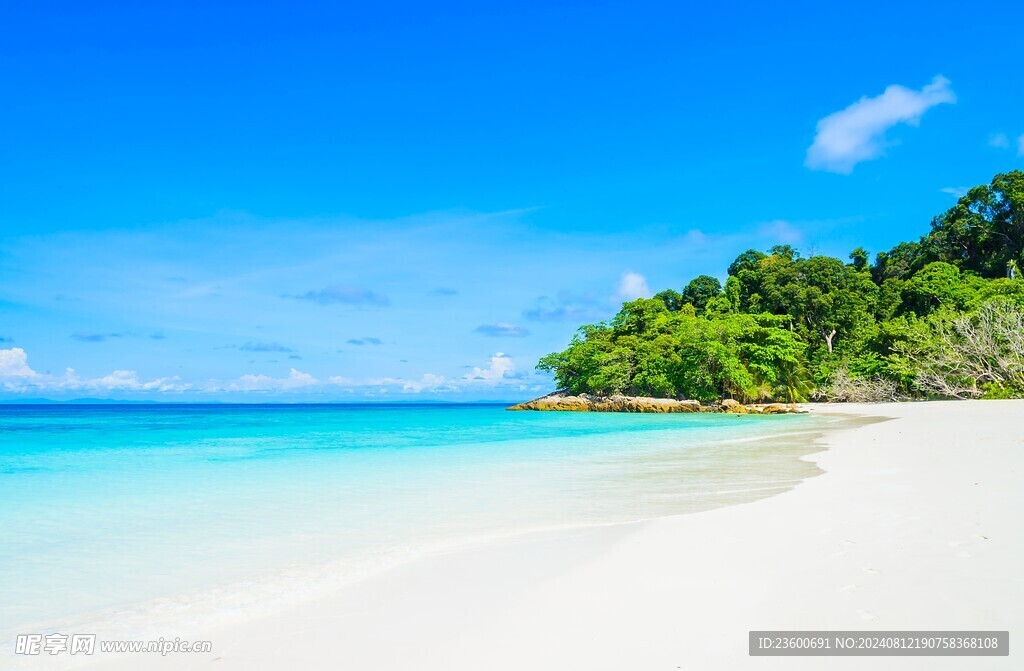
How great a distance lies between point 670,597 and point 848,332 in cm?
4602

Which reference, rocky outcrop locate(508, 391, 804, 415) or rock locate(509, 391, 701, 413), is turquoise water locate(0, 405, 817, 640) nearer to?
rocky outcrop locate(508, 391, 804, 415)

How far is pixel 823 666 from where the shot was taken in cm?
242

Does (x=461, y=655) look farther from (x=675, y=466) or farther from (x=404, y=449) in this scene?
(x=404, y=449)

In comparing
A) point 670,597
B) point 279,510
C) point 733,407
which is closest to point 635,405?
point 733,407

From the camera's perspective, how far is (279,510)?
21.8 ft

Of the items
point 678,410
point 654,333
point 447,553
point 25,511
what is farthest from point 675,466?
point 654,333

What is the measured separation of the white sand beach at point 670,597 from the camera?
8.76ft

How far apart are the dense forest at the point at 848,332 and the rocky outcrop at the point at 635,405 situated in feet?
3.91

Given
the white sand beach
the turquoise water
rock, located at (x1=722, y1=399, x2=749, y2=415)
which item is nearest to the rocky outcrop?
rock, located at (x1=722, y1=399, x2=749, y2=415)

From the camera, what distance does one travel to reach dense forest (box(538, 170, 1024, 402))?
2948 cm

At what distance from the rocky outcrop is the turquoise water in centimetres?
2118

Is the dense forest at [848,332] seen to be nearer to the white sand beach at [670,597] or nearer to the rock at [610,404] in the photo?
the rock at [610,404]

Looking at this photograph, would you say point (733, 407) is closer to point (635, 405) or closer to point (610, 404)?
point (635, 405)

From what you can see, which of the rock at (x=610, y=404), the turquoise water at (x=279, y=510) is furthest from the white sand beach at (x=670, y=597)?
the rock at (x=610, y=404)
